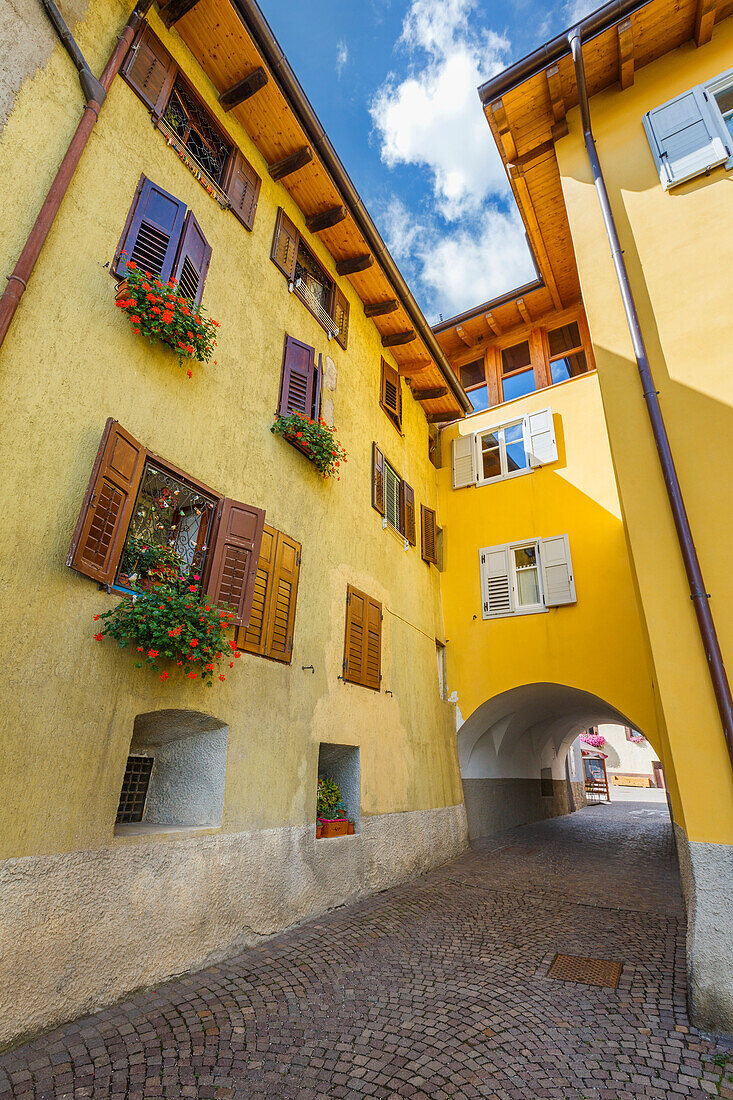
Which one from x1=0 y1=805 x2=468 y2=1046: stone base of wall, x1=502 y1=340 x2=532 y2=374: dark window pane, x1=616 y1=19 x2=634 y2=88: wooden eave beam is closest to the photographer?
x1=0 y1=805 x2=468 y2=1046: stone base of wall

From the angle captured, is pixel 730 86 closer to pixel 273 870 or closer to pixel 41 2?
pixel 41 2

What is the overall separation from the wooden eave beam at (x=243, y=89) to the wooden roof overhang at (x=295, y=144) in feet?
0.03

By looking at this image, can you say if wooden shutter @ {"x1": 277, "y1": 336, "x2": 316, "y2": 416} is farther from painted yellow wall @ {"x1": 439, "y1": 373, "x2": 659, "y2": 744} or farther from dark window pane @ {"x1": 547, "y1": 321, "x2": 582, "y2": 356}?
dark window pane @ {"x1": 547, "y1": 321, "x2": 582, "y2": 356}

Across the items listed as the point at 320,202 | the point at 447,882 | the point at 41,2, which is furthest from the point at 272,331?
the point at 447,882

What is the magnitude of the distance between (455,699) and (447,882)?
3.65m

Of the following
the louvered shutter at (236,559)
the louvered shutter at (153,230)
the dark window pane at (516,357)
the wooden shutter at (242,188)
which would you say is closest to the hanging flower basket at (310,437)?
the louvered shutter at (236,559)

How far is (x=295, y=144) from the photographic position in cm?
848

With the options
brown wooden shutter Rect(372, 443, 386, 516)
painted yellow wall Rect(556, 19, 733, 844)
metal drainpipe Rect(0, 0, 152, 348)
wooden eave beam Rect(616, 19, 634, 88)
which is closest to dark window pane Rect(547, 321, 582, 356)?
wooden eave beam Rect(616, 19, 634, 88)

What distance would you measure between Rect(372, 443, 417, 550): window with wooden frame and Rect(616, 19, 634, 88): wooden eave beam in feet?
21.2

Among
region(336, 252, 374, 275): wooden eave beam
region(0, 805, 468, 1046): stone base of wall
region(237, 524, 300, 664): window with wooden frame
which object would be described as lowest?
region(0, 805, 468, 1046): stone base of wall

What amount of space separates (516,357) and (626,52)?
7067mm

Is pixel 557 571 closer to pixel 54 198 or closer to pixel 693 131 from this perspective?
pixel 693 131

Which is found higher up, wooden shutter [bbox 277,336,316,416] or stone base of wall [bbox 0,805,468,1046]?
wooden shutter [bbox 277,336,316,416]

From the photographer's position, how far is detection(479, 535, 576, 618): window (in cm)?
1077
